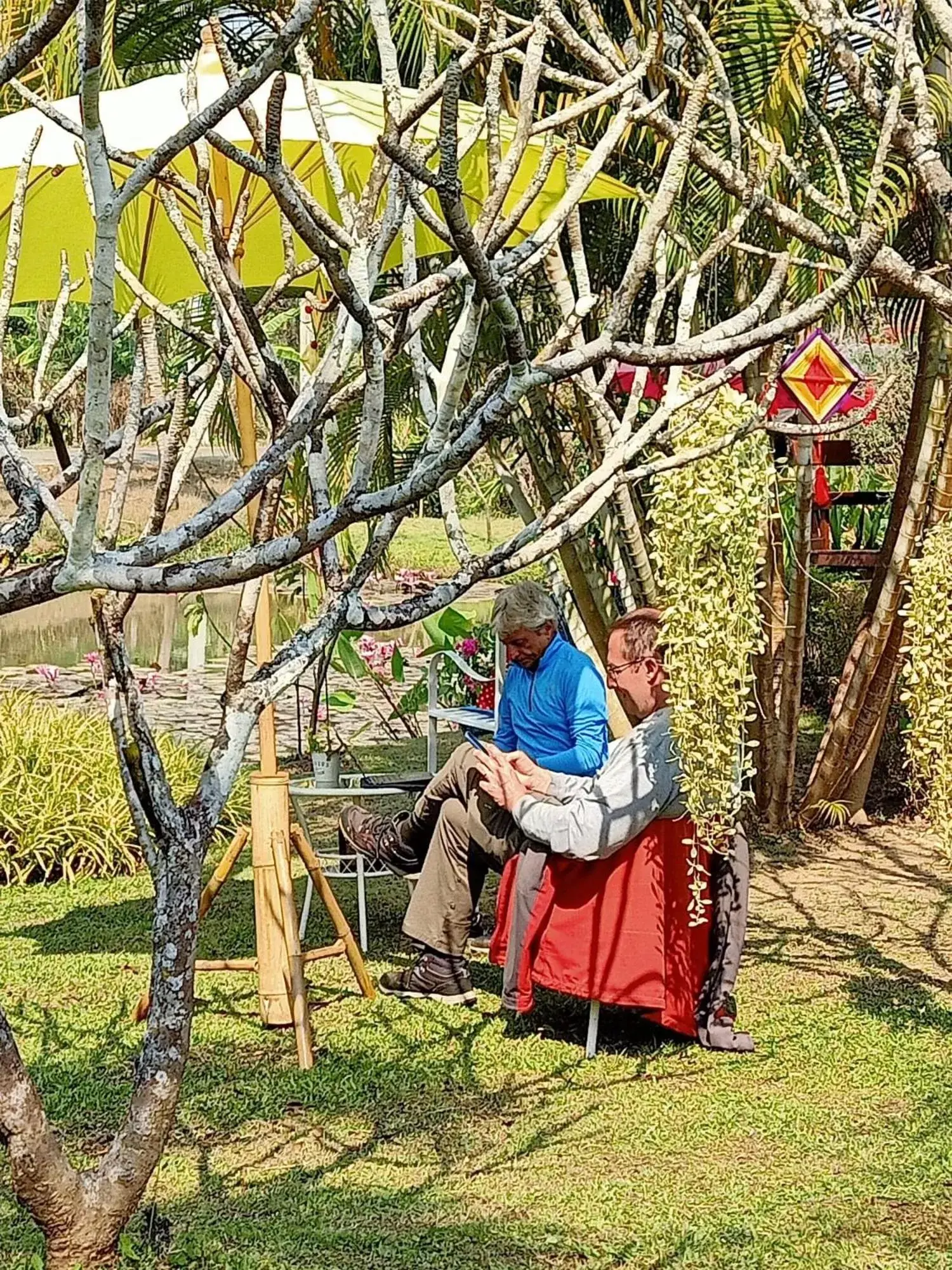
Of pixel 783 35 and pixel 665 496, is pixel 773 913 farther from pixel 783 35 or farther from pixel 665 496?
pixel 783 35

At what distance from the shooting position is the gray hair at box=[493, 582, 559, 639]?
5.95 meters

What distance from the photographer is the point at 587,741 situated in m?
5.85

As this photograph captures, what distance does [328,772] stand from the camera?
21.4 feet

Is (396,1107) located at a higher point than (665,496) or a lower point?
lower

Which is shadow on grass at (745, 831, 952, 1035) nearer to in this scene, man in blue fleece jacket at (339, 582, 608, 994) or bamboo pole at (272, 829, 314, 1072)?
man in blue fleece jacket at (339, 582, 608, 994)

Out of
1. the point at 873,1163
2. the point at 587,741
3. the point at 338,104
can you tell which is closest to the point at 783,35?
the point at 338,104

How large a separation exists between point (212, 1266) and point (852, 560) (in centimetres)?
754

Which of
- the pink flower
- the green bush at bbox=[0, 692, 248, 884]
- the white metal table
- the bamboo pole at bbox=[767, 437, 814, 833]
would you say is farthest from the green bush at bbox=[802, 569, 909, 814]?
the green bush at bbox=[0, 692, 248, 884]

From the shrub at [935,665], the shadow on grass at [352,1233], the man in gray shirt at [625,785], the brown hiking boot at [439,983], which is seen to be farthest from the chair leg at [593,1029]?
the shrub at [935,665]

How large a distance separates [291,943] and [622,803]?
123 centimetres

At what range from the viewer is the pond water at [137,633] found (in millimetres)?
17859

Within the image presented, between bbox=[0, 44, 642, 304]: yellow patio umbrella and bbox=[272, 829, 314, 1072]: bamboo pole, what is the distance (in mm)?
1976

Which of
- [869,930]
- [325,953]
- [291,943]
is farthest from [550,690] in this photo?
[869,930]

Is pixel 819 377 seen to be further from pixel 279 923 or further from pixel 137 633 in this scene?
pixel 137 633
